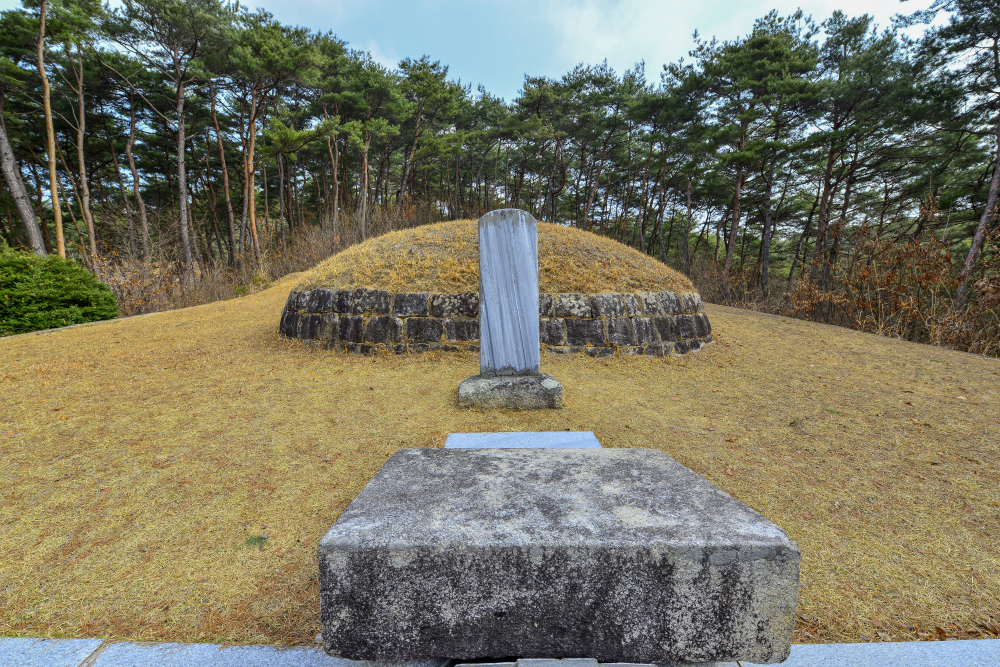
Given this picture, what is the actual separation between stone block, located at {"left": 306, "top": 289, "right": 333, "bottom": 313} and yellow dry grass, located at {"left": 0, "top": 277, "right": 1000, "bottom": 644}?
61cm

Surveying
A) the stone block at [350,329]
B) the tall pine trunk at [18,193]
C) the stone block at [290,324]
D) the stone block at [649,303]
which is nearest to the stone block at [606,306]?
the stone block at [649,303]

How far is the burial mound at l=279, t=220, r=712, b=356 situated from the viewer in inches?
209

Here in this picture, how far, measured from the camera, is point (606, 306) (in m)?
5.39

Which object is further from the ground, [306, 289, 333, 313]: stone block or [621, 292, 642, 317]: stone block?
Result: [306, 289, 333, 313]: stone block

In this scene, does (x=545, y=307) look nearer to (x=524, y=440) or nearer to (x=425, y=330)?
(x=425, y=330)

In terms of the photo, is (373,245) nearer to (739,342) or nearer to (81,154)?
(739,342)

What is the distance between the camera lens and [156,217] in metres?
20.5

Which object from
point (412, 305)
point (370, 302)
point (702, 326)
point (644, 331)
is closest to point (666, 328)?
point (644, 331)

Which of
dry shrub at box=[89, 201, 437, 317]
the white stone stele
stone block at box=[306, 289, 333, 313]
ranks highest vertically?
dry shrub at box=[89, 201, 437, 317]

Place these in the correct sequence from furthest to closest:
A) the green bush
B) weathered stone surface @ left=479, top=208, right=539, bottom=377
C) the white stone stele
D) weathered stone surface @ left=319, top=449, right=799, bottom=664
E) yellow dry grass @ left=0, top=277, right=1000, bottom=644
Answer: the green bush < weathered stone surface @ left=479, top=208, right=539, bottom=377 < the white stone stele < yellow dry grass @ left=0, top=277, right=1000, bottom=644 < weathered stone surface @ left=319, top=449, right=799, bottom=664

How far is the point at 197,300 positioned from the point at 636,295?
11.8 meters

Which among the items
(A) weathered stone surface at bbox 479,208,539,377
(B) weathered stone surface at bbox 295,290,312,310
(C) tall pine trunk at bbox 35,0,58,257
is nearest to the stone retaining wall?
(B) weathered stone surface at bbox 295,290,312,310

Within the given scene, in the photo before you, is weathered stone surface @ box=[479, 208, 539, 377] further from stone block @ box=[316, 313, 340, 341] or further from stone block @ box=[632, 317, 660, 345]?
stone block @ box=[316, 313, 340, 341]

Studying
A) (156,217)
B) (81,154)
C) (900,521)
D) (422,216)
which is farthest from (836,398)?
(156,217)
